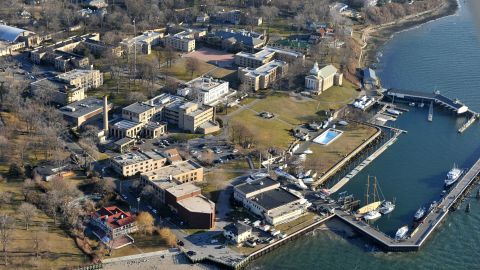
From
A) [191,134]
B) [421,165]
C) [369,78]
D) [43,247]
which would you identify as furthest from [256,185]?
[369,78]

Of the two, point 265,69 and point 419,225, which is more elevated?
point 265,69

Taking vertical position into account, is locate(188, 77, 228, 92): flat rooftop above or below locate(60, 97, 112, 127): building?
above

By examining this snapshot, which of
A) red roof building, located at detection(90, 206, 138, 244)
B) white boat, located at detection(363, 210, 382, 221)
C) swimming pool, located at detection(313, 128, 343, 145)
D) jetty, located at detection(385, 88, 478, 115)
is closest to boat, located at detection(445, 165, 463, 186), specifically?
white boat, located at detection(363, 210, 382, 221)

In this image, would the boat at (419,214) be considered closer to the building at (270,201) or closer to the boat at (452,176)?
the boat at (452,176)

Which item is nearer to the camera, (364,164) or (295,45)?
(364,164)

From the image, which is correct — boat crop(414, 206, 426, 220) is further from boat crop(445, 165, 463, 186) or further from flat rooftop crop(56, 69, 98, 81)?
flat rooftop crop(56, 69, 98, 81)

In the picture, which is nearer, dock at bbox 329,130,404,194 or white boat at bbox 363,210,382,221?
white boat at bbox 363,210,382,221

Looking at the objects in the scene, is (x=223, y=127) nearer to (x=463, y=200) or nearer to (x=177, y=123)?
(x=177, y=123)

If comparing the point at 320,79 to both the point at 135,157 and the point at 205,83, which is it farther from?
the point at 135,157
